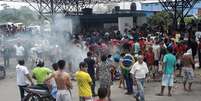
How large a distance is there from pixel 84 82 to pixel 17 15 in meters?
68.4

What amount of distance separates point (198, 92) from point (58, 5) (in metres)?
30.3

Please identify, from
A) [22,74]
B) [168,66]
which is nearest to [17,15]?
[168,66]

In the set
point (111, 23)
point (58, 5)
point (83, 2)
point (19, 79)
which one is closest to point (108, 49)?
point (19, 79)

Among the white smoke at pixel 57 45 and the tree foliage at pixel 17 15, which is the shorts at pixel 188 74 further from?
the tree foliage at pixel 17 15

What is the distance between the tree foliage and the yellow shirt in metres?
57.4

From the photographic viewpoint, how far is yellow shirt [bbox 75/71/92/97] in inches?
478

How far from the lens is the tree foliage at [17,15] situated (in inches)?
2800

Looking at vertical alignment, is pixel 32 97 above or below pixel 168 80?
below

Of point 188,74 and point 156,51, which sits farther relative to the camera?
point 156,51

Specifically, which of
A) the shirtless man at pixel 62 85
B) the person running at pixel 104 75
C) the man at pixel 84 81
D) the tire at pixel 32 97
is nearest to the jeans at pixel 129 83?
the person running at pixel 104 75

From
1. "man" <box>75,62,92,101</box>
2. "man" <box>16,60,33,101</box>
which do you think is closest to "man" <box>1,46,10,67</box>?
"man" <box>16,60,33,101</box>

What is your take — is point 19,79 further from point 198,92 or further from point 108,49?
point 108,49

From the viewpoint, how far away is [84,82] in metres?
12.2

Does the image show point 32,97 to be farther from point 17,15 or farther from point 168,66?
point 17,15
